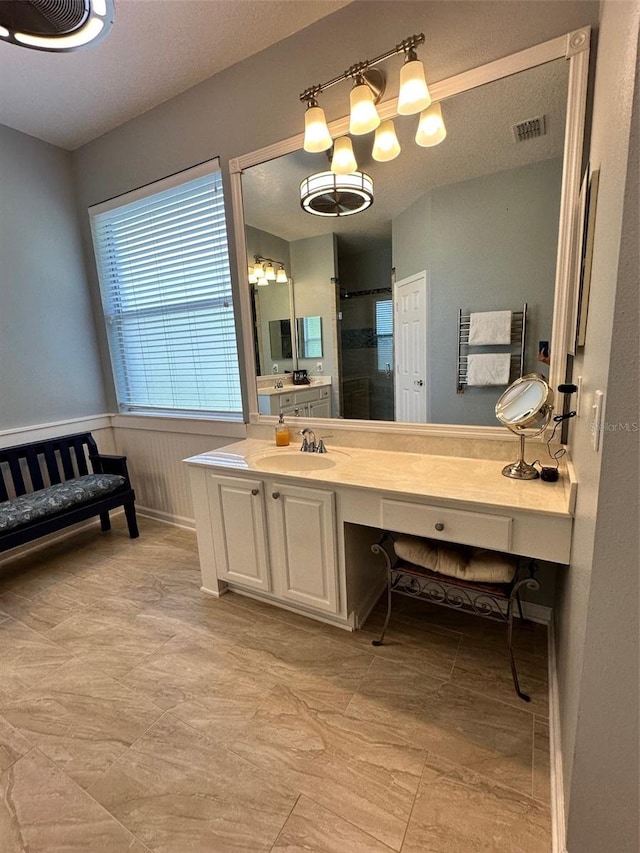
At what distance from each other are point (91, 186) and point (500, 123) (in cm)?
293

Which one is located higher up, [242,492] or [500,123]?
[500,123]

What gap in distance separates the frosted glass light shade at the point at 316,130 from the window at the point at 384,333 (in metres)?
0.75

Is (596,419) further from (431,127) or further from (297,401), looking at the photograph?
(297,401)

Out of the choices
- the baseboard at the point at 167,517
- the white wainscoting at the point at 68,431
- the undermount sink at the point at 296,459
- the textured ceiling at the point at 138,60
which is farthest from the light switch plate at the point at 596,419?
the white wainscoting at the point at 68,431

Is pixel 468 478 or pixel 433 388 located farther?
pixel 433 388

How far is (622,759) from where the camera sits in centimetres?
82

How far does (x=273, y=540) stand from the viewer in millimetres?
1896

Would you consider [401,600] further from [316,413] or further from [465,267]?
[465,267]

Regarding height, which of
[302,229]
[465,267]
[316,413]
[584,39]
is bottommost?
[316,413]

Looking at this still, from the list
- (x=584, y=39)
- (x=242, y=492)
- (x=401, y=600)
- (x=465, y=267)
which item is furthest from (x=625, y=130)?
(x=401, y=600)

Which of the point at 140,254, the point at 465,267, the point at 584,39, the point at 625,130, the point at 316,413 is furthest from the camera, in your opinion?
the point at 140,254

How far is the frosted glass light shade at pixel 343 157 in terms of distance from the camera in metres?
1.79

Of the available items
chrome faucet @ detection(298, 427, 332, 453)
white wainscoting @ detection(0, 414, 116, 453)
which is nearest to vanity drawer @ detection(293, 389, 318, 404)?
chrome faucet @ detection(298, 427, 332, 453)

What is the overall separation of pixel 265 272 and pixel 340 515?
1.50 m
